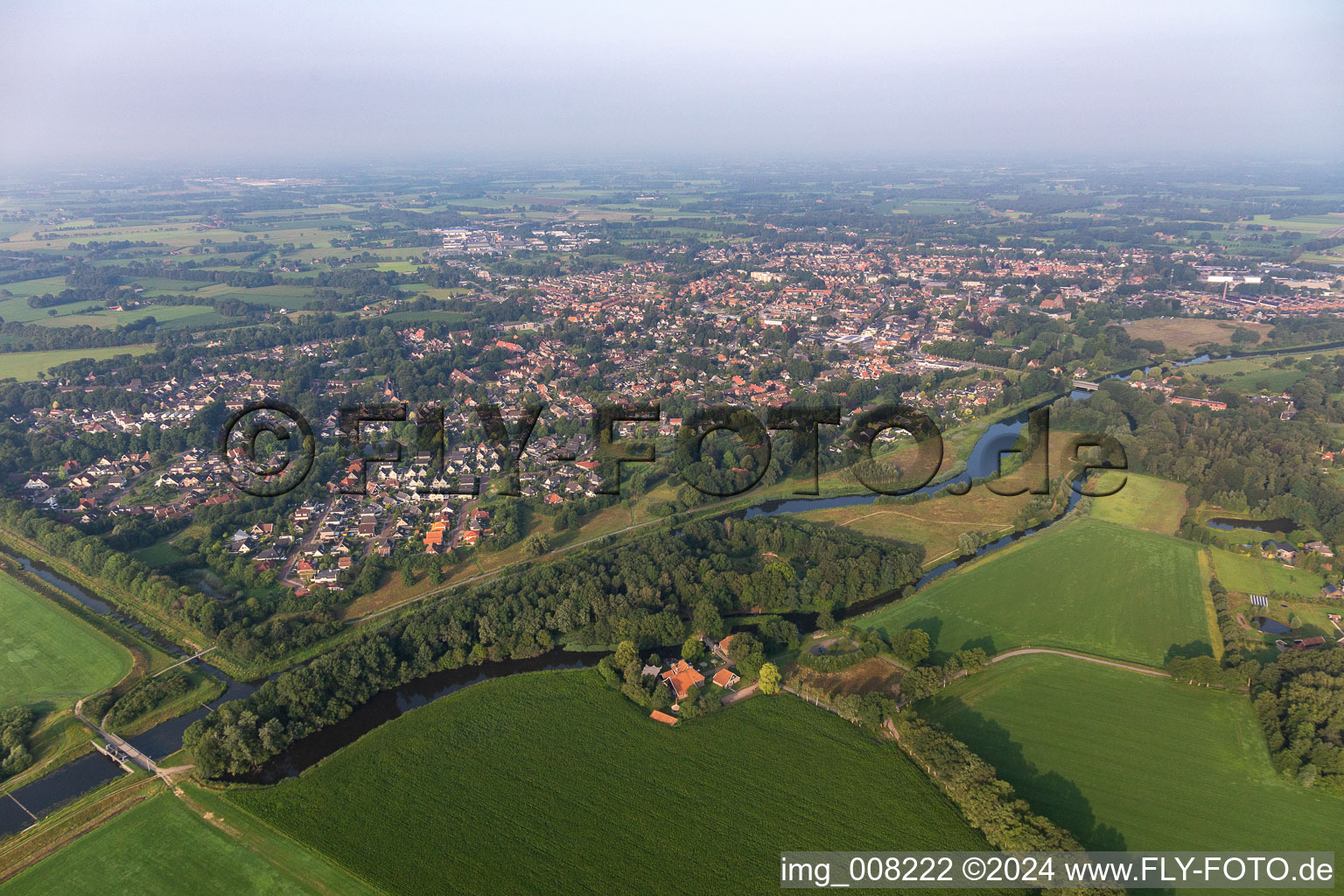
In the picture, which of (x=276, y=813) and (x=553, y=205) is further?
(x=553, y=205)

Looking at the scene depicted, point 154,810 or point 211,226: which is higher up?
point 211,226

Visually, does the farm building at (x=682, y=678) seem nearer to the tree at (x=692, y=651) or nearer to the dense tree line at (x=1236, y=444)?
the tree at (x=692, y=651)

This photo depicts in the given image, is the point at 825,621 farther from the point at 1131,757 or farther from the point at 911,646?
the point at 1131,757

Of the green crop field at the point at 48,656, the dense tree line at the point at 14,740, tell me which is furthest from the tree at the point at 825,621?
the dense tree line at the point at 14,740

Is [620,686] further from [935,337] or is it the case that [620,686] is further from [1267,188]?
[1267,188]

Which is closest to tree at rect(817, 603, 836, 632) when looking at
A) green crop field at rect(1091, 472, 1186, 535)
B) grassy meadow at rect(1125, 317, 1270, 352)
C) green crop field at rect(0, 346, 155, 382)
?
green crop field at rect(1091, 472, 1186, 535)

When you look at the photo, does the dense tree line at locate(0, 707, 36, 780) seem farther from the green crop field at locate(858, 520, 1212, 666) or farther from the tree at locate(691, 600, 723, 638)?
the green crop field at locate(858, 520, 1212, 666)

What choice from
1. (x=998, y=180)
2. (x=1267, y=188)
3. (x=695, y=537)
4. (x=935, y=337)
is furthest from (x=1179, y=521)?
(x=998, y=180)
